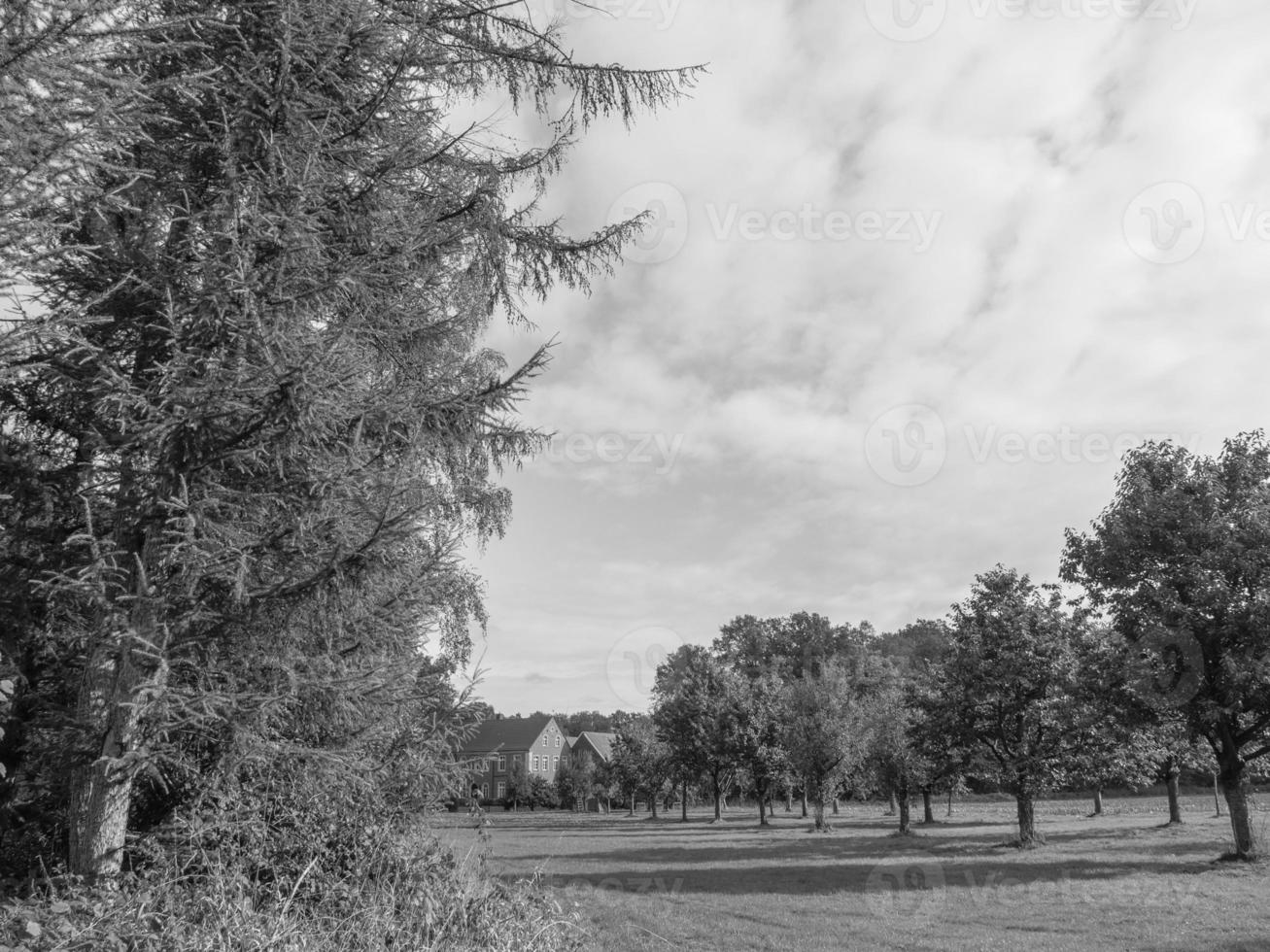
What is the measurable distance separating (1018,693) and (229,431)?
2651 cm

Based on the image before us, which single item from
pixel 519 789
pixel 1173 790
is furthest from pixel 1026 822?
pixel 519 789

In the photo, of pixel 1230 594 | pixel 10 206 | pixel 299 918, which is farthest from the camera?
pixel 1230 594

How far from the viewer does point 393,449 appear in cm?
720

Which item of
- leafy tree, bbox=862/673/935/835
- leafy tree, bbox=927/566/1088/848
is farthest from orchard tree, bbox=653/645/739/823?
leafy tree, bbox=927/566/1088/848

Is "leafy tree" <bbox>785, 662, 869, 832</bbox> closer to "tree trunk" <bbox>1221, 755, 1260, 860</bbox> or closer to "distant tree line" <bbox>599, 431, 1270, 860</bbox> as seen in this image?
"distant tree line" <bbox>599, 431, 1270, 860</bbox>

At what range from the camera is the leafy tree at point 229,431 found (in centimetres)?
548

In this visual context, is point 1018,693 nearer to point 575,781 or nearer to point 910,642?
point 575,781

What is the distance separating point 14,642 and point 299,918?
3.32 meters

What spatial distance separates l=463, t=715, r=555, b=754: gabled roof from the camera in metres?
87.0

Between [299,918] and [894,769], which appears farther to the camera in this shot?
[894,769]

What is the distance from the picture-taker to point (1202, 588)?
1855 cm

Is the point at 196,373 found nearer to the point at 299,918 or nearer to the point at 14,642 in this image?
the point at 14,642

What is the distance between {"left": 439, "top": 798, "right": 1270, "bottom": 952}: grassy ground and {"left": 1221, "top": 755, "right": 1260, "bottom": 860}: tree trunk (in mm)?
857

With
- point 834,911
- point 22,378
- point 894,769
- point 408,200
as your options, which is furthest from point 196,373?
point 894,769
